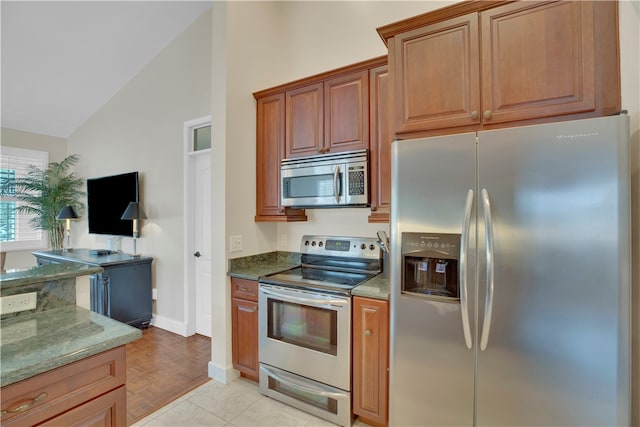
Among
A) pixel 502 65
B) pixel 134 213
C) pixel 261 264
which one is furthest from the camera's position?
pixel 134 213

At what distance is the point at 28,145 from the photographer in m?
4.77

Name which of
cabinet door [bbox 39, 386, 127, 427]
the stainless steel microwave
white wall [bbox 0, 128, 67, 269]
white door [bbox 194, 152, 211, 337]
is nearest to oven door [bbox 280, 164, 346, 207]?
the stainless steel microwave

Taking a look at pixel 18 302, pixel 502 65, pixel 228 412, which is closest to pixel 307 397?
pixel 228 412

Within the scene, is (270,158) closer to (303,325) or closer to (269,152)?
(269,152)

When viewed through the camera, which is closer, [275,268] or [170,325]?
[275,268]

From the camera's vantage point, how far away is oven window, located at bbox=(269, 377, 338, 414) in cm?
200

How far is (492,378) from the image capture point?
140 cm

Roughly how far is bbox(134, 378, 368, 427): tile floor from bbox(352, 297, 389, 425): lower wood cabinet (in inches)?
9.4

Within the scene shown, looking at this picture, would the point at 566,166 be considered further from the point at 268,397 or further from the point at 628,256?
the point at 268,397

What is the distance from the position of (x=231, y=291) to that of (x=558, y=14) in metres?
2.74

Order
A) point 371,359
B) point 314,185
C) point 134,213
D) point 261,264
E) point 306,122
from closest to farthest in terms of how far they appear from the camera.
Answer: point 371,359 < point 314,185 < point 306,122 < point 261,264 < point 134,213

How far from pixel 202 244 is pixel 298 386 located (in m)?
2.04

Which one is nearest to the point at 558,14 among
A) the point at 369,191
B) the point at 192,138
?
the point at 369,191

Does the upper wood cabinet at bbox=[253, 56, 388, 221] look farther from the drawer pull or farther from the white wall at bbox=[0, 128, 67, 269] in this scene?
the white wall at bbox=[0, 128, 67, 269]
